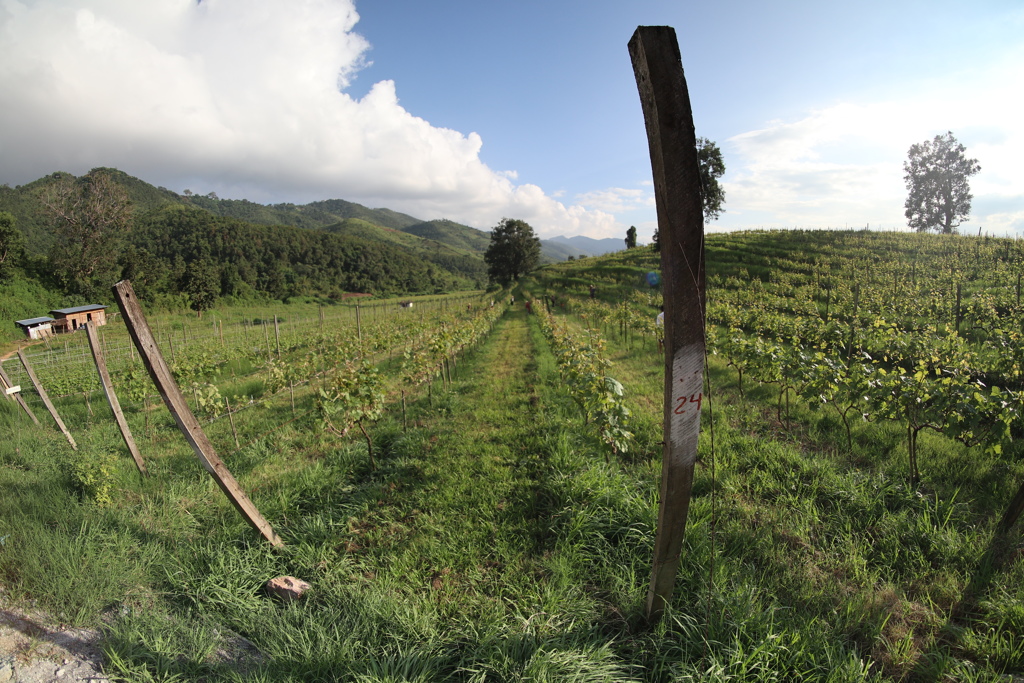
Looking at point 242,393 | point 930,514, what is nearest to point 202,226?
point 242,393

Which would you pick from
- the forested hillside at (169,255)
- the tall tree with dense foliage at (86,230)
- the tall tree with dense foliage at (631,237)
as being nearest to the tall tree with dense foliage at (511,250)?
the tall tree with dense foliage at (631,237)

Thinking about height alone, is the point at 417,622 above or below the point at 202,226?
below

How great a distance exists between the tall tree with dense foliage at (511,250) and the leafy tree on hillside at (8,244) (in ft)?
135

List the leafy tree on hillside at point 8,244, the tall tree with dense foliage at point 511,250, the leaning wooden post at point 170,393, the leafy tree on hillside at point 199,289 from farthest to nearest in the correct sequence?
1. the tall tree with dense foliage at point 511,250
2. the leafy tree on hillside at point 199,289
3. the leafy tree on hillside at point 8,244
4. the leaning wooden post at point 170,393

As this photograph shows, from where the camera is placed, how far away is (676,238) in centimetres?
165

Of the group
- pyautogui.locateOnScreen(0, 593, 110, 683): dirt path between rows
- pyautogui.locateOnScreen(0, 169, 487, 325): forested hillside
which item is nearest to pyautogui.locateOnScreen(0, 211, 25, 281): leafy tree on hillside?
pyautogui.locateOnScreen(0, 169, 487, 325): forested hillside

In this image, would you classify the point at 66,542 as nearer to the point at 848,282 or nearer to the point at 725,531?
the point at 725,531

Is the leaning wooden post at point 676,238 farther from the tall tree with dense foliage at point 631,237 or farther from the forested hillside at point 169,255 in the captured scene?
the tall tree with dense foliage at point 631,237

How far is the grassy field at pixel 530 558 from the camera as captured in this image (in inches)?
91.6

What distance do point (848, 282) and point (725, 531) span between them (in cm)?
2242

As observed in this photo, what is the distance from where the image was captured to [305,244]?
71.1 m

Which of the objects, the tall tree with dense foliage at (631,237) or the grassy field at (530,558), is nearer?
the grassy field at (530,558)

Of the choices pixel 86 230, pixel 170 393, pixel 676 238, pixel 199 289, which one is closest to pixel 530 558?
pixel 676 238

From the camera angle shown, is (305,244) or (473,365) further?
(305,244)
